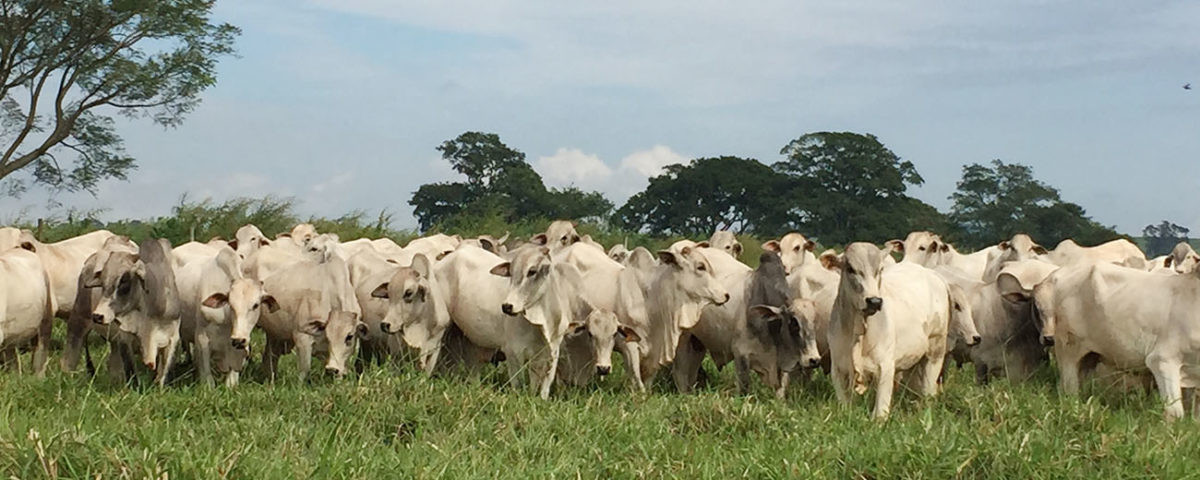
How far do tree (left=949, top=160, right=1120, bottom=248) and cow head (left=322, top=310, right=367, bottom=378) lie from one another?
4044cm

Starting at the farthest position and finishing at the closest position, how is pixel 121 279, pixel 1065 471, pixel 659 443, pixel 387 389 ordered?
pixel 121 279
pixel 387 389
pixel 659 443
pixel 1065 471

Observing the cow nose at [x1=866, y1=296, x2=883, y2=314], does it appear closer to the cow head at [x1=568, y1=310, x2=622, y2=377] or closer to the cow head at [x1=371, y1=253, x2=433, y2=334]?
the cow head at [x1=568, y1=310, x2=622, y2=377]

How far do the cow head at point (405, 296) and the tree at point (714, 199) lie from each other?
35456 mm

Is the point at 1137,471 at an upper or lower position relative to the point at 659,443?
upper

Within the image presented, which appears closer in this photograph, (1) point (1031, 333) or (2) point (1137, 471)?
(2) point (1137, 471)

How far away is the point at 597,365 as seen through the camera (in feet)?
30.5

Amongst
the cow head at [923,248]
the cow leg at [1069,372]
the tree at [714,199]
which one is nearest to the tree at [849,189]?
the tree at [714,199]

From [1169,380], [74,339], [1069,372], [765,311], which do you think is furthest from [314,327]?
[1169,380]

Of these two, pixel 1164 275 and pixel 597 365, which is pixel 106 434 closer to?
pixel 597 365

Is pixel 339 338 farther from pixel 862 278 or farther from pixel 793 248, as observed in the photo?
pixel 793 248

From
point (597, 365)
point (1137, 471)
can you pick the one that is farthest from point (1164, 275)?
point (597, 365)

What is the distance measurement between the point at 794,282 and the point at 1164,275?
2.90 m

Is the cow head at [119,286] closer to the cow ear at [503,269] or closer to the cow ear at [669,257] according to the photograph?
the cow ear at [503,269]

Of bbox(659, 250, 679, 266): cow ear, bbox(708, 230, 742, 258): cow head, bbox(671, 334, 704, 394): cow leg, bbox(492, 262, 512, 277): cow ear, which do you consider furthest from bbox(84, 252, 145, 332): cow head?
bbox(708, 230, 742, 258): cow head
